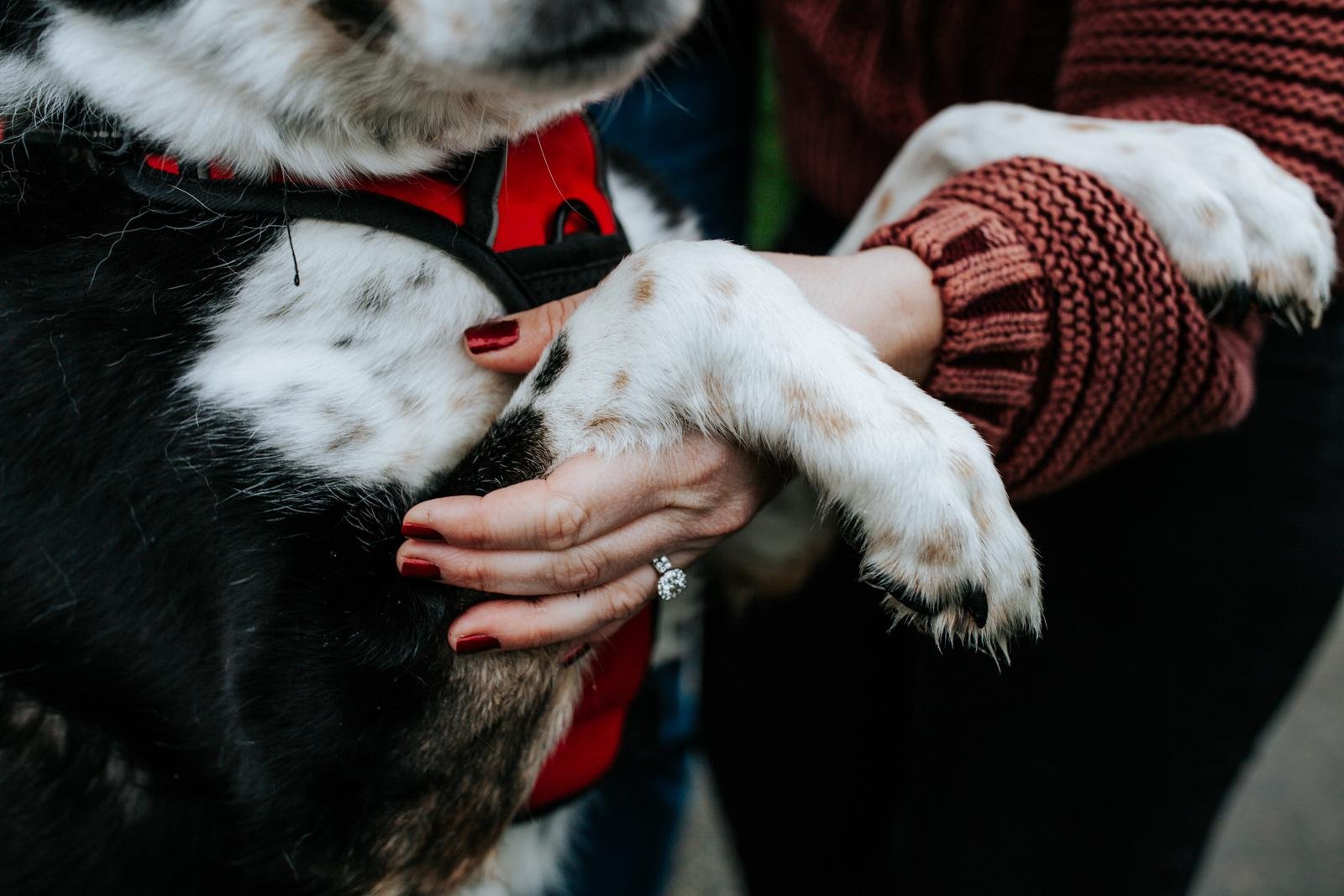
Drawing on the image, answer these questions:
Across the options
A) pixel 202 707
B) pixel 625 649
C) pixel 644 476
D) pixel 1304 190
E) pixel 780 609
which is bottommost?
pixel 780 609

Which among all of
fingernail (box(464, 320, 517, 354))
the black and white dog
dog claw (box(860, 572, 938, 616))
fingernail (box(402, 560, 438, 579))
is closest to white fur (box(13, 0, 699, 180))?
the black and white dog

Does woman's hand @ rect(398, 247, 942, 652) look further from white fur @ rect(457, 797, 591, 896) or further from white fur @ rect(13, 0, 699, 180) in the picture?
white fur @ rect(457, 797, 591, 896)

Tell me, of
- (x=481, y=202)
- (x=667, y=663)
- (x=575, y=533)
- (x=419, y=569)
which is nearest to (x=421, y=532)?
(x=419, y=569)

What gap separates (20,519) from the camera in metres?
1.02

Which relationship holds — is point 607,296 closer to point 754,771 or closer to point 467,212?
point 467,212

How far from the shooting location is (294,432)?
1.06 m

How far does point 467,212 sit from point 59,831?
0.73m

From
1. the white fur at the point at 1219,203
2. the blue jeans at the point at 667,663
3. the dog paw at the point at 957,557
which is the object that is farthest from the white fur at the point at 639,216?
the dog paw at the point at 957,557

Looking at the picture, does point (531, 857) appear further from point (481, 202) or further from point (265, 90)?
point (265, 90)

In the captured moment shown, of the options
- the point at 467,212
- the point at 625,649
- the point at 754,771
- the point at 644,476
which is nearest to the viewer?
the point at 644,476

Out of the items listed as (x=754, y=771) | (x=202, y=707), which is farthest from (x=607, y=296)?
(x=754, y=771)

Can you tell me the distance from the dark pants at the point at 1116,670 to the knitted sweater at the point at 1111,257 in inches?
6.4

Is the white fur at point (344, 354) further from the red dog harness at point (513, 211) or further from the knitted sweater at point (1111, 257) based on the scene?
the knitted sweater at point (1111, 257)

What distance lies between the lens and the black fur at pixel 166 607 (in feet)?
3.33
